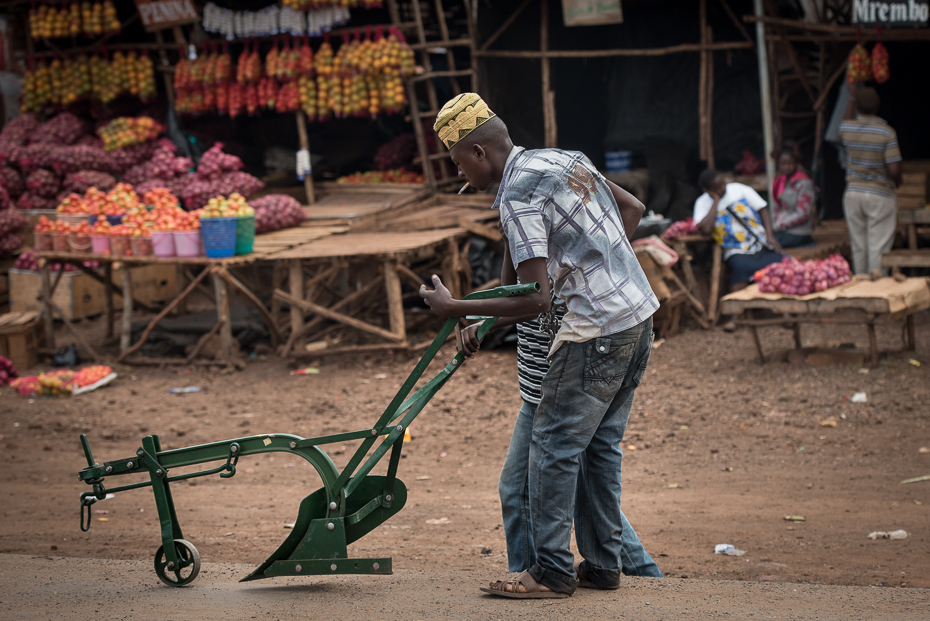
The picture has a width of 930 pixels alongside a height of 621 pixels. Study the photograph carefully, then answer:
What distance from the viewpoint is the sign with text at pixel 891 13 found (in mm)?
8102

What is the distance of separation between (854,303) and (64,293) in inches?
354

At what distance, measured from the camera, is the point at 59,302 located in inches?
419

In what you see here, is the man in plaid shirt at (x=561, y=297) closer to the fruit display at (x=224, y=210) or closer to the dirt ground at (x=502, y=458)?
the dirt ground at (x=502, y=458)

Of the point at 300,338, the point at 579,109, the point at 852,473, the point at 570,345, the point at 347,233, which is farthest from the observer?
the point at 579,109

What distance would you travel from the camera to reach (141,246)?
8492 millimetres

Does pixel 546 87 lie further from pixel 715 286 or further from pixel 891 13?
pixel 891 13

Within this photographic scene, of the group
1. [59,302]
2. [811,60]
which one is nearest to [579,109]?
[811,60]

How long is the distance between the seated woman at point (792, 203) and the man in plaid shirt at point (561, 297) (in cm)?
727

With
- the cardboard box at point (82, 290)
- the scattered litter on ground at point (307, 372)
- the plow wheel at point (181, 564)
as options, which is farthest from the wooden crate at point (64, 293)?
the plow wheel at point (181, 564)

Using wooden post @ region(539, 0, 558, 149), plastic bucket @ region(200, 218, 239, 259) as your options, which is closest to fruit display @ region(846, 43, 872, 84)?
wooden post @ region(539, 0, 558, 149)

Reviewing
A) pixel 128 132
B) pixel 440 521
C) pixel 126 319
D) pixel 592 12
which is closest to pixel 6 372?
pixel 126 319

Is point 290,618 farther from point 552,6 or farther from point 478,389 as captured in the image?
point 552,6

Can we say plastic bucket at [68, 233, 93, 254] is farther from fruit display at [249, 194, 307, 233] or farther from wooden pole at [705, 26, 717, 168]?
wooden pole at [705, 26, 717, 168]

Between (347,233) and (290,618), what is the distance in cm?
703
